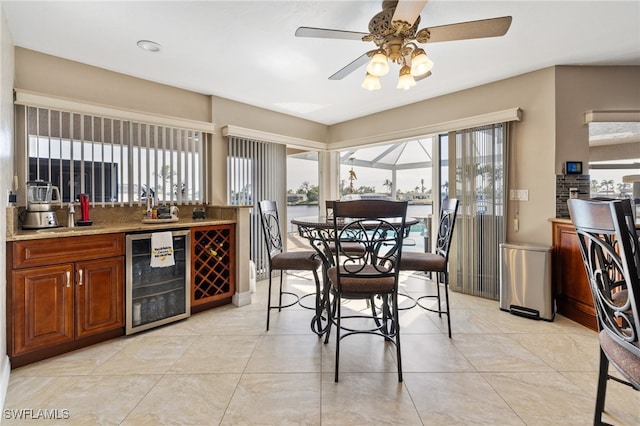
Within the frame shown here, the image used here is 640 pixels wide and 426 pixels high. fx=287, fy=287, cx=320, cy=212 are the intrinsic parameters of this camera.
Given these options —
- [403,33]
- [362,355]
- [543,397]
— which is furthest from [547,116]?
[362,355]

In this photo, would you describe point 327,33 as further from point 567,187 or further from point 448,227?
point 567,187

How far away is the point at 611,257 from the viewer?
102 cm

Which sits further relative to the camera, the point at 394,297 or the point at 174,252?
the point at 174,252

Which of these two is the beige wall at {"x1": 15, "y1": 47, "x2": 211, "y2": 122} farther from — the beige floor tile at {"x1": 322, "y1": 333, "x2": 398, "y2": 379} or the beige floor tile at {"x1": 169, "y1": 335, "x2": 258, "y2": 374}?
the beige floor tile at {"x1": 322, "y1": 333, "x2": 398, "y2": 379}

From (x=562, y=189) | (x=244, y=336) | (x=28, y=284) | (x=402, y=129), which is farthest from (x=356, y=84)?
(x=28, y=284)

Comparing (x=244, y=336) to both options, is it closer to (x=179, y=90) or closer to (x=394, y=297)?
(x=394, y=297)

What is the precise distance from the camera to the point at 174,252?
274 centimetres

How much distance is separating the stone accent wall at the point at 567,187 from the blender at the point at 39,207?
4.68 m

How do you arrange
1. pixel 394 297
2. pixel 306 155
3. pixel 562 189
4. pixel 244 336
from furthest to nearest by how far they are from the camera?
pixel 306 155 < pixel 562 189 < pixel 244 336 < pixel 394 297

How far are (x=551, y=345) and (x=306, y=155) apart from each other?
4041 millimetres

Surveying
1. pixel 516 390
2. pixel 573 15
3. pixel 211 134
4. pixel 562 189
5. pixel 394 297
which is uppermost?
pixel 573 15

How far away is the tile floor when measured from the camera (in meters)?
1.55

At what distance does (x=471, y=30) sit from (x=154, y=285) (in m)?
3.15

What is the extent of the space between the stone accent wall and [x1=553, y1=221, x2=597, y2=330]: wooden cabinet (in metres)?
0.19
